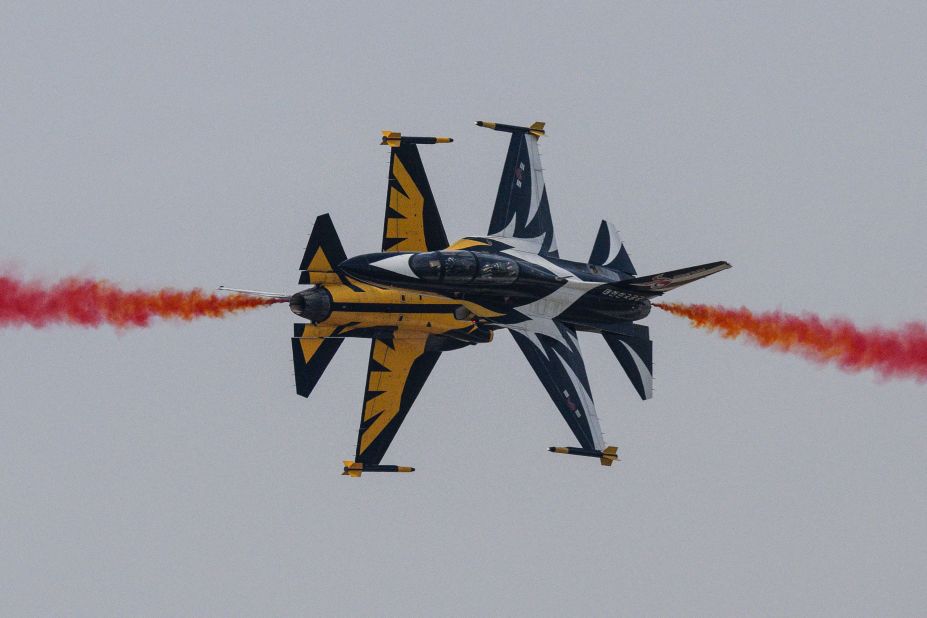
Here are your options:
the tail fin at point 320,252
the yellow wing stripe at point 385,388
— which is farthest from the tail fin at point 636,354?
the tail fin at point 320,252

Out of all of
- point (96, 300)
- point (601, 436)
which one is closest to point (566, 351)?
point (601, 436)

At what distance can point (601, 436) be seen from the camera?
176ft

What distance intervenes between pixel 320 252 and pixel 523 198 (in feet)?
19.9

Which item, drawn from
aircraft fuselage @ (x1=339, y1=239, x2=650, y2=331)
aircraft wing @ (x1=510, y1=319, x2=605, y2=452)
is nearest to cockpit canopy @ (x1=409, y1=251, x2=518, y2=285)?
aircraft fuselage @ (x1=339, y1=239, x2=650, y2=331)

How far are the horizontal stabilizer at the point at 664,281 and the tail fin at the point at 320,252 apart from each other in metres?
6.23

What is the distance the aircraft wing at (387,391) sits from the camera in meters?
53.2

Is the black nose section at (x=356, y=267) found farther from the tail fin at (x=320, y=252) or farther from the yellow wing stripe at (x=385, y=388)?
the yellow wing stripe at (x=385, y=388)

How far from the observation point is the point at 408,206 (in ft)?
171

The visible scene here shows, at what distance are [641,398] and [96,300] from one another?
11728 millimetres

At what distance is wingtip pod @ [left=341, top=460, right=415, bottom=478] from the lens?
174 ft

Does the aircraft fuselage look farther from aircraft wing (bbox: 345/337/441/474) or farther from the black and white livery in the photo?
aircraft wing (bbox: 345/337/441/474)

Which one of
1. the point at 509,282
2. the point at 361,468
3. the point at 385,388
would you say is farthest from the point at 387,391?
the point at 509,282

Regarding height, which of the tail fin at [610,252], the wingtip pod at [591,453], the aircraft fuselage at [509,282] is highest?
the tail fin at [610,252]

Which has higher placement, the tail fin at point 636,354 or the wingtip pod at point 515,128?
the wingtip pod at point 515,128
